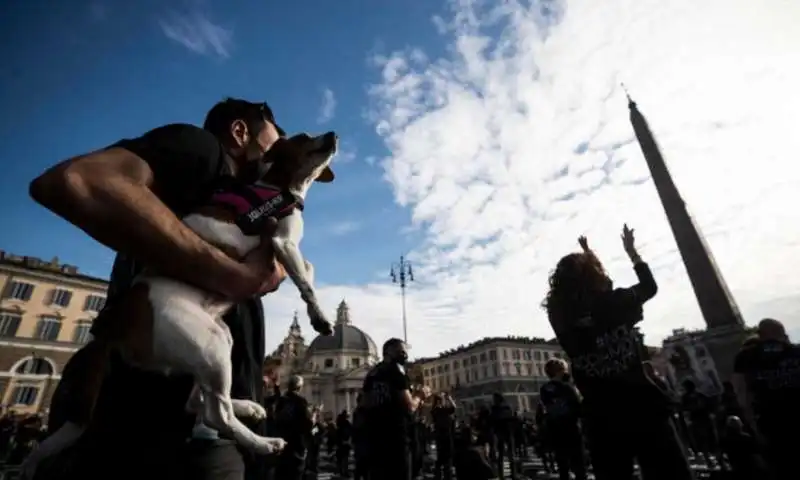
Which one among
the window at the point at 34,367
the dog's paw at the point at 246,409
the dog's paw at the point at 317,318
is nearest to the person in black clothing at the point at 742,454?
the dog's paw at the point at 317,318

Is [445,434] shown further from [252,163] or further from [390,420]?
[252,163]

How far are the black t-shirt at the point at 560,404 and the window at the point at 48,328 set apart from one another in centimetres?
4740

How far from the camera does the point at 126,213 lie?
1291 millimetres

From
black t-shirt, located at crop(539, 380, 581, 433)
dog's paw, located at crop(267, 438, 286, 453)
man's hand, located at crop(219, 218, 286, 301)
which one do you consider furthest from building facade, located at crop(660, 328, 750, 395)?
man's hand, located at crop(219, 218, 286, 301)

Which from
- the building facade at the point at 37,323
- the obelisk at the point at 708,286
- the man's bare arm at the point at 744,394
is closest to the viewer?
the man's bare arm at the point at 744,394

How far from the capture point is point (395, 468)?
18.1 ft

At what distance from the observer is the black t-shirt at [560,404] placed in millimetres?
6102

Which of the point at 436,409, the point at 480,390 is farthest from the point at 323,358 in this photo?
the point at 436,409

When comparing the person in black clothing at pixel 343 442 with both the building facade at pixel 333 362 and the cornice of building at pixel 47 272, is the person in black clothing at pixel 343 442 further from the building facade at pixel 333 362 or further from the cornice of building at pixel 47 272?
the building facade at pixel 333 362

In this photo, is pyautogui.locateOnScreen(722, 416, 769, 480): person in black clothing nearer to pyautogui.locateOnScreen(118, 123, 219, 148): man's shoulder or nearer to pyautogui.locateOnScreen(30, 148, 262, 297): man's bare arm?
pyautogui.locateOnScreen(30, 148, 262, 297): man's bare arm

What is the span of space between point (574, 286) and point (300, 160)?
10.0ft

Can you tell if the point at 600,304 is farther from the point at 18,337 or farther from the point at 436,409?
the point at 18,337

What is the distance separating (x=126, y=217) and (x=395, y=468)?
5447mm

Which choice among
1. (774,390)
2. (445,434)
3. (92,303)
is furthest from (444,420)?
(92,303)
